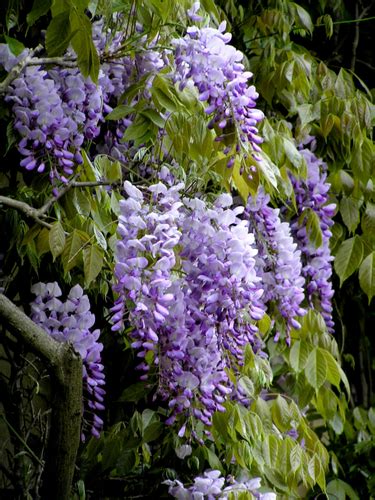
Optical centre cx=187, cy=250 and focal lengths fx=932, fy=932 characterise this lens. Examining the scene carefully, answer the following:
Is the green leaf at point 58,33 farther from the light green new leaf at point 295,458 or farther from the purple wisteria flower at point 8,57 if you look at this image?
the light green new leaf at point 295,458

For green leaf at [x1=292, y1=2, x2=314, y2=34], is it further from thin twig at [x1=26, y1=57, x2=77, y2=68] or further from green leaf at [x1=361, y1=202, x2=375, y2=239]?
thin twig at [x1=26, y1=57, x2=77, y2=68]

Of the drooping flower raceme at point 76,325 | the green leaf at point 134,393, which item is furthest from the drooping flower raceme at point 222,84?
the green leaf at point 134,393

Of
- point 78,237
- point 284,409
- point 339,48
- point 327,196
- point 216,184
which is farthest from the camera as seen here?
point 339,48

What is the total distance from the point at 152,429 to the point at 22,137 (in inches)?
31.9

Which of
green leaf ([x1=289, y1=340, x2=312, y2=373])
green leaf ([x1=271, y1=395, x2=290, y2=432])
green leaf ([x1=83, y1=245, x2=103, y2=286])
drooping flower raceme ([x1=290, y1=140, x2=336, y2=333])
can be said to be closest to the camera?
green leaf ([x1=83, y1=245, x2=103, y2=286])

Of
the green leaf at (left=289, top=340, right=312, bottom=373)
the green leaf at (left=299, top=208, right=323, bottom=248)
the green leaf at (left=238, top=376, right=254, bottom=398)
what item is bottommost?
the green leaf at (left=289, top=340, right=312, bottom=373)

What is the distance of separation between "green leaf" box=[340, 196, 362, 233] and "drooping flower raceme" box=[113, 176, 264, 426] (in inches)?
39.6

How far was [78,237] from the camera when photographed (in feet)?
6.45

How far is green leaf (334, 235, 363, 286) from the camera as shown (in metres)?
2.84

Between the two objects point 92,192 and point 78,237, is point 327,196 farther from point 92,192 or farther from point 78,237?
point 78,237

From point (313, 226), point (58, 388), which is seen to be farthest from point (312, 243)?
point (58, 388)

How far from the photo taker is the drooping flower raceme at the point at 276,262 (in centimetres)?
241

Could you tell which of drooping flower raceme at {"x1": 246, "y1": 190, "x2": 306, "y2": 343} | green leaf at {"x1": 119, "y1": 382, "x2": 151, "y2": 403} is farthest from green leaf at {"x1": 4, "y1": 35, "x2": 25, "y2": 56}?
green leaf at {"x1": 119, "y1": 382, "x2": 151, "y2": 403}

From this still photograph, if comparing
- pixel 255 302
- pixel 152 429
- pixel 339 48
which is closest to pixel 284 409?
pixel 152 429
